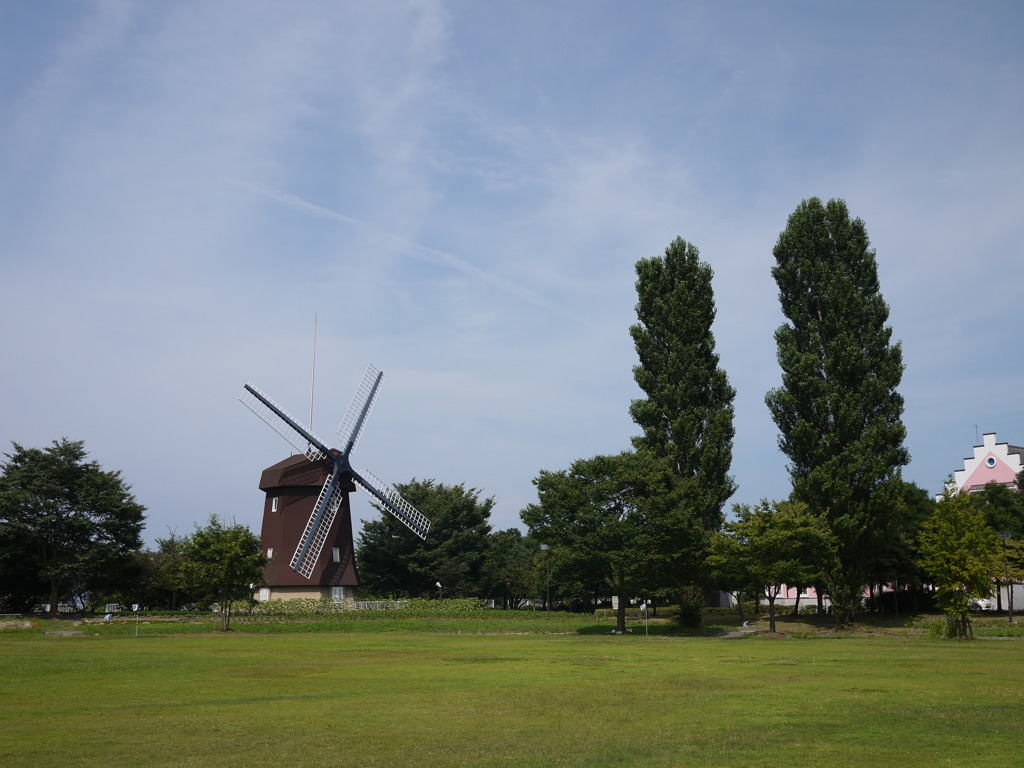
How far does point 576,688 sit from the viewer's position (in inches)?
714

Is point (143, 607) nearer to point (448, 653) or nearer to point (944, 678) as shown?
point (448, 653)

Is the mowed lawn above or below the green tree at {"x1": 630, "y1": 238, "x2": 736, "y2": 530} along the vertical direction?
below

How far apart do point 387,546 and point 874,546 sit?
140ft

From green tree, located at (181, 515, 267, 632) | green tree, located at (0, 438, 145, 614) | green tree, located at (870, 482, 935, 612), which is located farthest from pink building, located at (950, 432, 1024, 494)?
green tree, located at (0, 438, 145, 614)

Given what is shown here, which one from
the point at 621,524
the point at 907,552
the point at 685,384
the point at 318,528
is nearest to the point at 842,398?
the point at 685,384

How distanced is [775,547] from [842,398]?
8.42 meters

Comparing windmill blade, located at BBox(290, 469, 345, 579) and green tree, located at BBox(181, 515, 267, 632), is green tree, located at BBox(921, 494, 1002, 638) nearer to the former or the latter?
green tree, located at BBox(181, 515, 267, 632)

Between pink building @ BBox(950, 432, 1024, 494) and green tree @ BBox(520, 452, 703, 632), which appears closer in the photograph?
green tree @ BBox(520, 452, 703, 632)

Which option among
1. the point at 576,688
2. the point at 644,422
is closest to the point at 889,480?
the point at 644,422

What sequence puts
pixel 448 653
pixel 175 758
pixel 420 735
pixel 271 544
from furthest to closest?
A: pixel 271 544 → pixel 448 653 → pixel 420 735 → pixel 175 758

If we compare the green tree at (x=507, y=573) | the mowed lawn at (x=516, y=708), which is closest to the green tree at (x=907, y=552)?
the mowed lawn at (x=516, y=708)

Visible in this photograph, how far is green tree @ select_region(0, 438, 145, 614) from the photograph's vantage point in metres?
53.2

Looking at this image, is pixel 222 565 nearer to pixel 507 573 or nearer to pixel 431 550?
pixel 431 550

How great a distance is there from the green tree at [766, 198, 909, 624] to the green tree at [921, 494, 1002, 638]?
5.63 m
